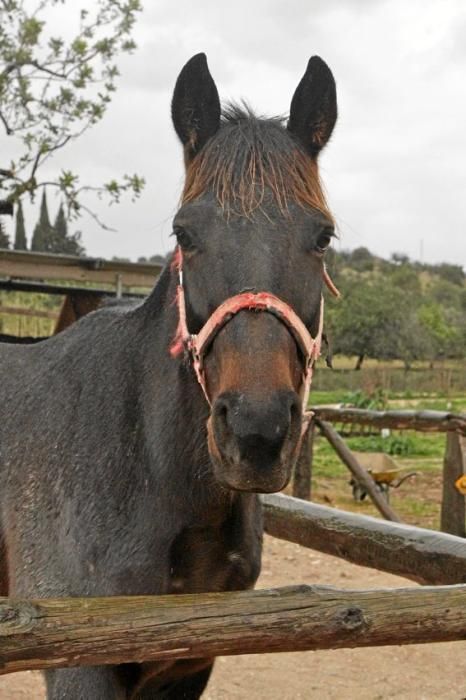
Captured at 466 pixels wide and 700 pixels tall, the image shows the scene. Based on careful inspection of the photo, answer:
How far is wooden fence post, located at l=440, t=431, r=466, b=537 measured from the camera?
7.75 metres

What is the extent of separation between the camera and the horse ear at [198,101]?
2543 millimetres

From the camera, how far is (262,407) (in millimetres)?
1868

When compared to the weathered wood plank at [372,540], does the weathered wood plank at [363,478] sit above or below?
below

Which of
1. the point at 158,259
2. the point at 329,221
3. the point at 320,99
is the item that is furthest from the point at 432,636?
the point at 158,259

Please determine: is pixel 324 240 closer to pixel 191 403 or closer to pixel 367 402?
pixel 191 403

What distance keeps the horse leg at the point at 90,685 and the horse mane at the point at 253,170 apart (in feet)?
4.67

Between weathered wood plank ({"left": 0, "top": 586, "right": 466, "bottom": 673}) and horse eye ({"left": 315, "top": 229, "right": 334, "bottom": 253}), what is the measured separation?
39.1 inches

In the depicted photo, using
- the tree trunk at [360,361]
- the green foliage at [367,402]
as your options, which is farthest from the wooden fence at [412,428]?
the tree trunk at [360,361]

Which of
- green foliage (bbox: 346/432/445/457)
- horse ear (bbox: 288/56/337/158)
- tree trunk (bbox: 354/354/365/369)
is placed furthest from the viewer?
tree trunk (bbox: 354/354/365/369)

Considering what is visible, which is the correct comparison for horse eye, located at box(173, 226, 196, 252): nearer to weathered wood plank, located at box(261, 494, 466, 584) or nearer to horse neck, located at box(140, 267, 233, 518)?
horse neck, located at box(140, 267, 233, 518)

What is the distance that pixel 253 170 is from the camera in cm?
234

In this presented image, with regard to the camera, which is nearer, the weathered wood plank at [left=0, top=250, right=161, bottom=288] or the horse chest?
the horse chest

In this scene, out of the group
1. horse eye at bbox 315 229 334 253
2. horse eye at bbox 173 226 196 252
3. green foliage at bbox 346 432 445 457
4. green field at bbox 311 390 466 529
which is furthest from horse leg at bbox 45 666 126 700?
green foliage at bbox 346 432 445 457

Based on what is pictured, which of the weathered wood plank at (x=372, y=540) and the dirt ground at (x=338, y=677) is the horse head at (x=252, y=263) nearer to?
the weathered wood plank at (x=372, y=540)
